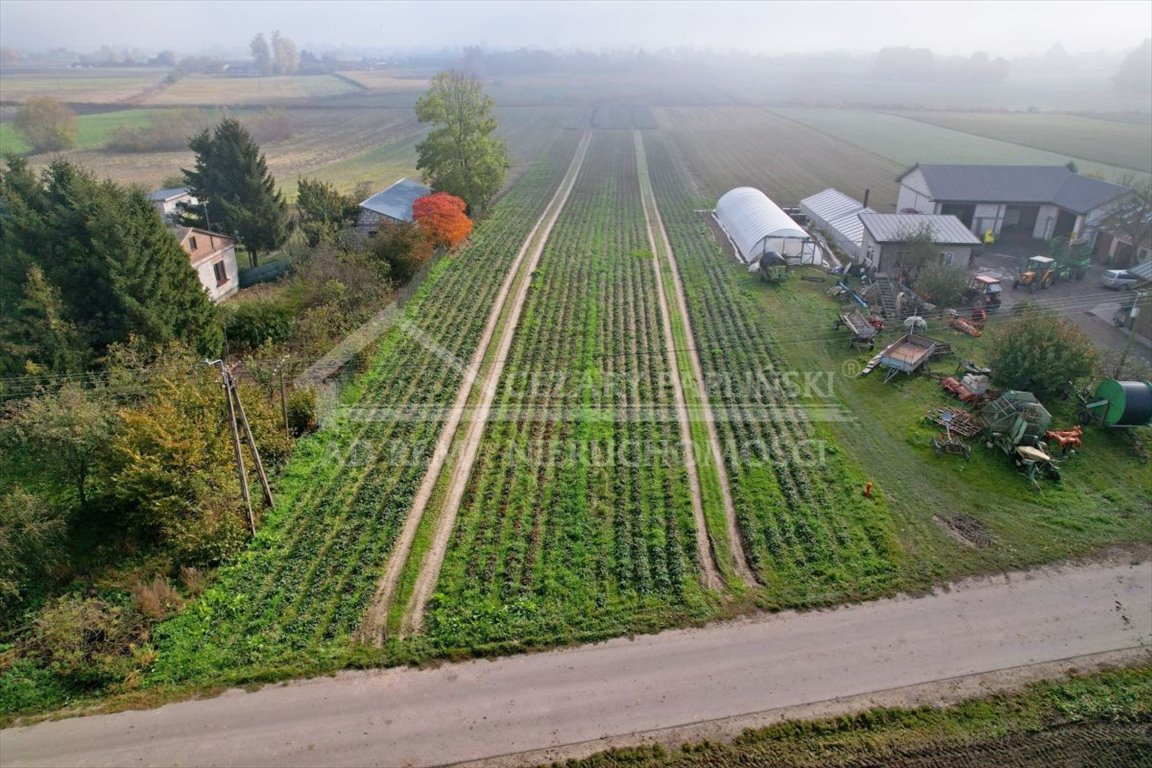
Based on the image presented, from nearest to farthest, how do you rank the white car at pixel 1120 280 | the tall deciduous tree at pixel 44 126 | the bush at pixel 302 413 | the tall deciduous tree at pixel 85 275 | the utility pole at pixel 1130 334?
1. the bush at pixel 302 413
2. the tall deciduous tree at pixel 85 275
3. the utility pole at pixel 1130 334
4. the white car at pixel 1120 280
5. the tall deciduous tree at pixel 44 126

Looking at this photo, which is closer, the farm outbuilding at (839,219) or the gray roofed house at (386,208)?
the farm outbuilding at (839,219)

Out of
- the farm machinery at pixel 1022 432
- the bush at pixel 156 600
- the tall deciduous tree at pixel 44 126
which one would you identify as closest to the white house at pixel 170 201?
the bush at pixel 156 600

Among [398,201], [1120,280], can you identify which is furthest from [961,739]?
[398,201]

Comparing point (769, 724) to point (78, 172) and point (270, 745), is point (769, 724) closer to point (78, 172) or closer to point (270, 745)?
point (270, 745)

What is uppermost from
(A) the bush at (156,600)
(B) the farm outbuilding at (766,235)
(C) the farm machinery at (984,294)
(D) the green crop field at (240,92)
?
(D) the green crop field at (240,92)

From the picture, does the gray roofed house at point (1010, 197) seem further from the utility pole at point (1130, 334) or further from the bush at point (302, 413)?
the bush at point (302, 413)

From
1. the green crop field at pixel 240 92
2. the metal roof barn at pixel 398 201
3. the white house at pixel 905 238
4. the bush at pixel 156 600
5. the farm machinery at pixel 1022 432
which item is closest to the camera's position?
the bush at pixel 156 600
